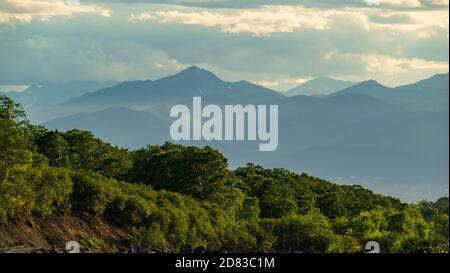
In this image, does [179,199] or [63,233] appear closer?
[63,233]

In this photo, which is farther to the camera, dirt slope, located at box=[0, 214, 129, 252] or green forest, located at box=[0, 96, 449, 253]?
green forest, located at box=[0, 96, 449, 253]

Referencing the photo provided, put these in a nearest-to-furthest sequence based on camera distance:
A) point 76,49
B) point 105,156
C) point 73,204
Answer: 1. point 73,204
2. point 105,156
3. point 76,49

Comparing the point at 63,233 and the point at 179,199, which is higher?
the point at 179,199

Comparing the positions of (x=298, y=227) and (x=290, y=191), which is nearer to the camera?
(x=298, y=227)

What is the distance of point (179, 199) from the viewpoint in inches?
2645

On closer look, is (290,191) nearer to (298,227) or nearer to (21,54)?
(298,227)

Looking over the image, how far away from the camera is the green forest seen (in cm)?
4850

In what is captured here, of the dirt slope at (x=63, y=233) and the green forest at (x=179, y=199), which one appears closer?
the dirt slope at (x=63, y=233)

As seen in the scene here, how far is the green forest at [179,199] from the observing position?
48.5 m
